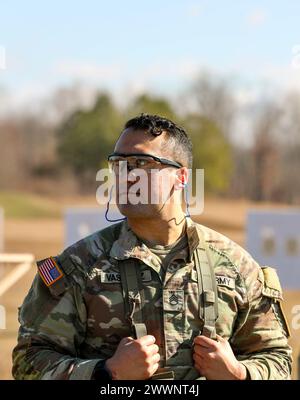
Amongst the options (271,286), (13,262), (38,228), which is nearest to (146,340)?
(271,286)

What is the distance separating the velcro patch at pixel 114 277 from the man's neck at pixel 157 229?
0.12 metres

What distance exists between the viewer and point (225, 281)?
9.74 ft

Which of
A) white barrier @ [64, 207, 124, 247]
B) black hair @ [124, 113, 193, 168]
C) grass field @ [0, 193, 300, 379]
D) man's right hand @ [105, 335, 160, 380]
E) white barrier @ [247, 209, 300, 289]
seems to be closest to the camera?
man's right hand @ [105, 335, 160, 380]

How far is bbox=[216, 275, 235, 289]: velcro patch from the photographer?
9.73 feet

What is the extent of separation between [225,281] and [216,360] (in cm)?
30

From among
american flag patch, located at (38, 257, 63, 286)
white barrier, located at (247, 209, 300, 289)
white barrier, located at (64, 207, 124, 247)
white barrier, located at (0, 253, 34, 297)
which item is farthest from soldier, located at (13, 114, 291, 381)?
white barrier, located at (247, 209, 300, 289)

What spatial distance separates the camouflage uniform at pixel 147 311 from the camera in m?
2.78

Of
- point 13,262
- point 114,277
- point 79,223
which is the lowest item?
point 79,223

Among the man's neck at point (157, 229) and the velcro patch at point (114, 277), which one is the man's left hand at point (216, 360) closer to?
the velcro patch at point (114, 277)

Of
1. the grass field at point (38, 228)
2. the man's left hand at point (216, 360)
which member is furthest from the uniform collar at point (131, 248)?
the grass field at point (38, 228)

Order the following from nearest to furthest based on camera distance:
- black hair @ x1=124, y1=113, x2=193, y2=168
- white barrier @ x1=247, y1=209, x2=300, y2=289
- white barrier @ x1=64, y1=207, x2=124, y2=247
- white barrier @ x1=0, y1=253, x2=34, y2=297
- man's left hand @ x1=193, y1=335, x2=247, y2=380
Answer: man's left hand @ x1=193, y1=335, x2=247, y2=380, black hair @ x1=124, y1=113, x2=193, y2=168, white barrier @ x1=0, y1=253, x2=34, y2=297, white barrier @ x1=64, y1=207, x2=124, y2=247, white barrier @ x1=247, y1=209, x2=300, y2=289

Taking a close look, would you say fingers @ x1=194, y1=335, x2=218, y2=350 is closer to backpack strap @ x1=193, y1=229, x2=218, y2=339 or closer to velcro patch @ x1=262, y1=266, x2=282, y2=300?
backpack strap @ x1=193, y1=229, x2=218, y2=339

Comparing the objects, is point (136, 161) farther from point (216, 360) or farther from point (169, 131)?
point (216, 360)

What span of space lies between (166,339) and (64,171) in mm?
48198
